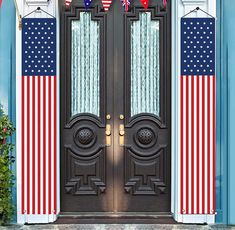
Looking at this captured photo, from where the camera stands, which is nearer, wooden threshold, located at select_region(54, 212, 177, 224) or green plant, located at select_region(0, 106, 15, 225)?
green plant, located at select_region(0, 106, 15, 225)

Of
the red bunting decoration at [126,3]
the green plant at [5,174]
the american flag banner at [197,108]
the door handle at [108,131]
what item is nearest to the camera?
the green plant at [5,174]

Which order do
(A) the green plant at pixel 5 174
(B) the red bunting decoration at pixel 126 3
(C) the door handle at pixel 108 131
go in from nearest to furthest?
(A) the green plant at pixel 5 174 → (B) the red bunting decoration at pixel 126 3 → (C) the door handle at pixel 108 131

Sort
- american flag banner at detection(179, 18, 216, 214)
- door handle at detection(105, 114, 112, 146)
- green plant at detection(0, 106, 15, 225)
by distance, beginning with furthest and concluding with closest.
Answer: door handle at detection(105, 114, 112, 146), american flag banner at detection(179, 18, 216, 214), green plant at detection(0, 106, 15, 225)

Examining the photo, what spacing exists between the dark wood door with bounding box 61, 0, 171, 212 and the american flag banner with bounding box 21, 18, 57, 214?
341mm

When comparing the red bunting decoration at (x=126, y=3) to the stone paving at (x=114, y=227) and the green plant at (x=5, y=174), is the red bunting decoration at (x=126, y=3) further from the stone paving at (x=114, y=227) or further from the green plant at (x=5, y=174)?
the stone paving at (x=114, y=227)

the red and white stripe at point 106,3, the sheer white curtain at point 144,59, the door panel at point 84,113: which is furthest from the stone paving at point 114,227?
the red and white stripe at point 106,3

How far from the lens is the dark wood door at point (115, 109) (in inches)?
288

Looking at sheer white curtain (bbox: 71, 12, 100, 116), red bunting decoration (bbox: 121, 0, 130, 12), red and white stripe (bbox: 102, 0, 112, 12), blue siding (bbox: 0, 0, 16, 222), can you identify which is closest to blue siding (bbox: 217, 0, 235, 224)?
red bunting decoration (bbox: 121, 0, 130, 12)

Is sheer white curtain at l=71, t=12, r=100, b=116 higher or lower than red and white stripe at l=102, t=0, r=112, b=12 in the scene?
lower

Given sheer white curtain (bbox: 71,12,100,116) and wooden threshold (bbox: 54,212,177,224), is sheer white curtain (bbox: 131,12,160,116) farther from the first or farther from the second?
wooden threshold (bbox: 54,212,177,224)

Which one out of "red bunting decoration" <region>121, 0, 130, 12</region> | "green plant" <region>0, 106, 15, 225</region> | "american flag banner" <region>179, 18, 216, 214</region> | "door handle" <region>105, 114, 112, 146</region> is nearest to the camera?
"green plant" <region>0, 106, 15, 225</region>

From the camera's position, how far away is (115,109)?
7320 millimetres

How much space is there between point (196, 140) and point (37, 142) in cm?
198

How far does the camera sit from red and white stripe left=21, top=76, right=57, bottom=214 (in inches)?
275
